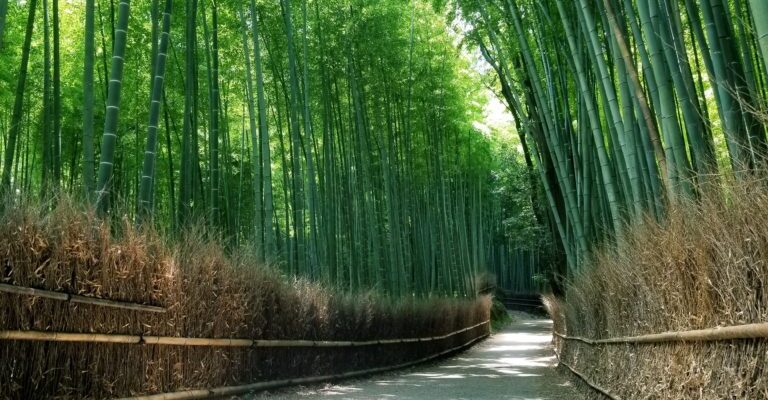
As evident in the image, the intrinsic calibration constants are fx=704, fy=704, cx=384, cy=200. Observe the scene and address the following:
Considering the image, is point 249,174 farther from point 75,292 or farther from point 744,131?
point 744,131

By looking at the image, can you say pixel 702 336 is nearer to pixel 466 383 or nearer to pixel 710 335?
pixel 710 335

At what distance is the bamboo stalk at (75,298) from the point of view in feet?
8.95

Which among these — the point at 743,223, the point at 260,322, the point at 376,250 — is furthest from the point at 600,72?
the point at 376,250

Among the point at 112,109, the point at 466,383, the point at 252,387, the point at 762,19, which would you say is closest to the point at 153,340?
the point at 112,109

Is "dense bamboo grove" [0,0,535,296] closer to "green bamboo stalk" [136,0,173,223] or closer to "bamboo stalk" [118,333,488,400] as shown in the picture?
"green bamboo stalk" [136,0,173,223]

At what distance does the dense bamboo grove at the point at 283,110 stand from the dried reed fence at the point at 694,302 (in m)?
3.07

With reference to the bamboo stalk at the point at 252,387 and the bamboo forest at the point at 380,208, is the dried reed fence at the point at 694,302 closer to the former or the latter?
the bamboo forest at the point at 380,208

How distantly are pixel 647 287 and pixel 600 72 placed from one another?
1.56 meters

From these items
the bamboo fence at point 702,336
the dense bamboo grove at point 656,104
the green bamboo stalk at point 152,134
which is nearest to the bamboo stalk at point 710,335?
the bamboo fence at point 702,336

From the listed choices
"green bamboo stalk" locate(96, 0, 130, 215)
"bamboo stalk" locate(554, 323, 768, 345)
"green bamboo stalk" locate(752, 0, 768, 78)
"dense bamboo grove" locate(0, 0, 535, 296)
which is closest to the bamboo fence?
"bamboo stalk" locate(554, 323, 768, 345)

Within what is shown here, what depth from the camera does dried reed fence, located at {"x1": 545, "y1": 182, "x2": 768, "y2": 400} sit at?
82.8 inches

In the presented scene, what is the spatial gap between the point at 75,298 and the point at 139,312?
68 centimetres

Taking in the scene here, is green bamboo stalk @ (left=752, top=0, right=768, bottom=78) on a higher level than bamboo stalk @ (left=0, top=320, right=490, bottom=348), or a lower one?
higher

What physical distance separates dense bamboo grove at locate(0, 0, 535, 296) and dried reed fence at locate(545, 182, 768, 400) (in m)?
3.07
